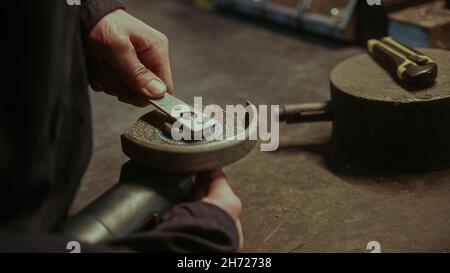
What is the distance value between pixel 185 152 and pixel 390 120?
20.2 inches

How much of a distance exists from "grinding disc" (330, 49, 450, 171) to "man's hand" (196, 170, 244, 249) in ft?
1.42

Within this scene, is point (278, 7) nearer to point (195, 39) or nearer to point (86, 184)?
point (195, 39)

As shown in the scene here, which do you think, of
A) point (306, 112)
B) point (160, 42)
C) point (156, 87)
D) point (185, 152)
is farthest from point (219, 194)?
point (306, 112)

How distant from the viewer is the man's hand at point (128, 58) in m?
0.96

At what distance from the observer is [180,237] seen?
680mm

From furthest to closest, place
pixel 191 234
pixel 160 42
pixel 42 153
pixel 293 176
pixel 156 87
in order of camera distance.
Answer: pixel 293 176 < pixel 160 42 < pixel 156 87 < pixel 191 234 < pixel 42 153

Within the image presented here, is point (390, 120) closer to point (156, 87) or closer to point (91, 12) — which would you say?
point (156, 87)

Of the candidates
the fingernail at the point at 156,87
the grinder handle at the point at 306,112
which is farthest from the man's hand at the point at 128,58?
the grinder handle at the point at 306,112

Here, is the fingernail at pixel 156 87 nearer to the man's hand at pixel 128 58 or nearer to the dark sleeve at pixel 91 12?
the man's hand at pixel 128 58

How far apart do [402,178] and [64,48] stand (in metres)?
0.80

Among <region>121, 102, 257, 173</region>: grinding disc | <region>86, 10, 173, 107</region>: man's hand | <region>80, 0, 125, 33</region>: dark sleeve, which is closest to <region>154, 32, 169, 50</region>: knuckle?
<region>86, 10, 173, 107</region>: man's hand

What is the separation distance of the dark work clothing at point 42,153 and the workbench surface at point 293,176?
1.05 ft
